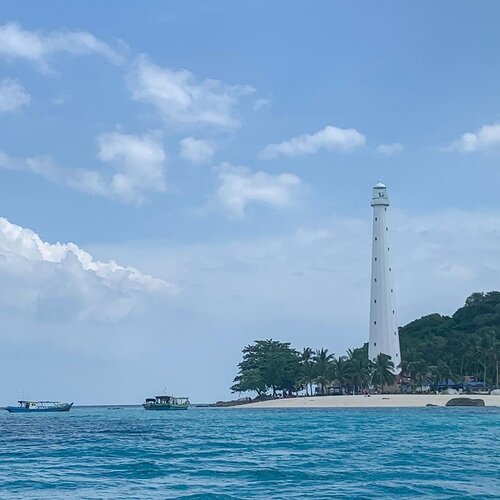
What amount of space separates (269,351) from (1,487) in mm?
124325

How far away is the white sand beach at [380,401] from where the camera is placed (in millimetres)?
117000

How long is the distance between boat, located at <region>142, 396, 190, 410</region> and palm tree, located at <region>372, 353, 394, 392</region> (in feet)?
165

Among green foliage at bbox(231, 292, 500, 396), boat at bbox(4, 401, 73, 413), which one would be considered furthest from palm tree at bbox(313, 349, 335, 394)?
boat at bbox(4, 401, 73, 413)

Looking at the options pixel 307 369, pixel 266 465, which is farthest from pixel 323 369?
pixel 266 465

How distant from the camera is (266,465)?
1626 inches

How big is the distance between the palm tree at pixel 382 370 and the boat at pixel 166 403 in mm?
50160

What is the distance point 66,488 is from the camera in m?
34.6

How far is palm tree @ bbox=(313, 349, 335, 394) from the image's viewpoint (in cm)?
14500

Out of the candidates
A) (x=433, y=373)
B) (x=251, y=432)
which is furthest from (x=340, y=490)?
(x=433, y=373)

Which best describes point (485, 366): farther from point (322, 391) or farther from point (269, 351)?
point (269, 351)

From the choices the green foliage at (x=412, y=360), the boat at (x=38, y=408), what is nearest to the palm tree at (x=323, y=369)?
the green foliage at (x=412, y=360)

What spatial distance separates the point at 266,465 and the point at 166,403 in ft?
432

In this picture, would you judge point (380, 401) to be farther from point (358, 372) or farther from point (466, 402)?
point (358, 372)

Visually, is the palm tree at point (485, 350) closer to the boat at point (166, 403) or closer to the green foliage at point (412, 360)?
the green foliage at point (412, 360)
